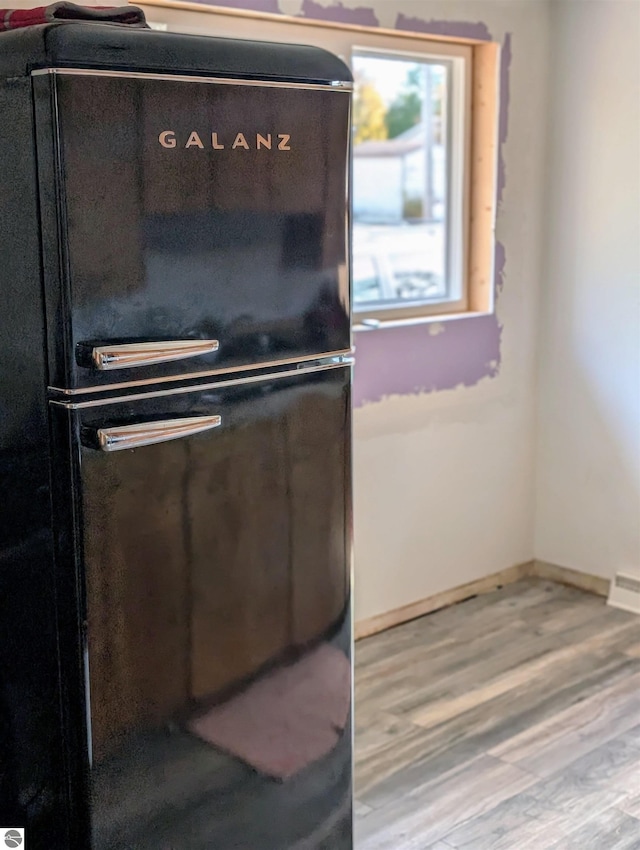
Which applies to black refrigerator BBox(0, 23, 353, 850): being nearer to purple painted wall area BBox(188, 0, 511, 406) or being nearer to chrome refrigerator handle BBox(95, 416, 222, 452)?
chrome refrigerator handle BBox(95, 416, 222, 452)

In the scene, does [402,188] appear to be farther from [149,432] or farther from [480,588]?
[149,432]

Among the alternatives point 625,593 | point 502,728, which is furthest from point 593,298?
point 502,728

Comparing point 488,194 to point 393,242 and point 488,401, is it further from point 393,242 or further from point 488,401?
point 488,401

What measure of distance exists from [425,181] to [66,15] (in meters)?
2.07

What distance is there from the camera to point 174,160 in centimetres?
165

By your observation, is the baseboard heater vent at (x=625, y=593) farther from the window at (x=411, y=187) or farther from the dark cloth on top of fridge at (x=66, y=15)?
the dark cloth on top of fridge at (x=66, y=15)

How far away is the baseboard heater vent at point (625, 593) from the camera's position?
3.53 meters

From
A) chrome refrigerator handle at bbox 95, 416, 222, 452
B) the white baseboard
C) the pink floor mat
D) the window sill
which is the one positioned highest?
the window sill

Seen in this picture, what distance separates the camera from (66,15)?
1.71 metres

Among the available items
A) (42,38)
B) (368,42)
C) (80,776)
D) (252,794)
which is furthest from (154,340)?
(368,42)

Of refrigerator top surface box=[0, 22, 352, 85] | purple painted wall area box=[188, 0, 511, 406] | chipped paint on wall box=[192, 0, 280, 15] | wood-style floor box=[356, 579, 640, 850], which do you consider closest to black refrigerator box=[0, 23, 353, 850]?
refrigerator top surface box=[0, 22, 352, 85]

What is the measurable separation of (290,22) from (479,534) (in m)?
1.88

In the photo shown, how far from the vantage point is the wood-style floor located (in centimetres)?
232

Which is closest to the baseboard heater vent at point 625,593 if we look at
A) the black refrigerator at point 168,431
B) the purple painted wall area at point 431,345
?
the purple painted wall area at point 431,345
